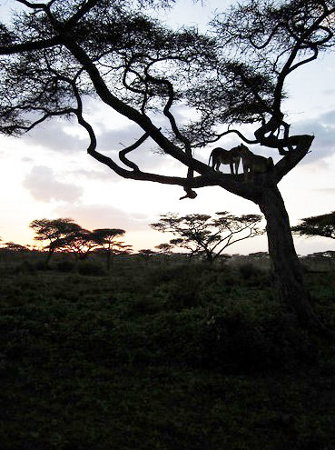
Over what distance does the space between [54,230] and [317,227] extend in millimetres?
24609

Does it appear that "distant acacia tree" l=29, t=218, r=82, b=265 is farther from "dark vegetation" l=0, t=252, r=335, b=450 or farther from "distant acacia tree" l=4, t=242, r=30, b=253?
"dark vegetation" l=0, t=252, r=335, b=450

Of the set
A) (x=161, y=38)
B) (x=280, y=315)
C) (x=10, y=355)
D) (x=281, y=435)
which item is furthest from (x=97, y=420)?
(x=161, y=38)

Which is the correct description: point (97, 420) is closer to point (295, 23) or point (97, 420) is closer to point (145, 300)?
point (145, 300)

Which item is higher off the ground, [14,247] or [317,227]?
[14,247]

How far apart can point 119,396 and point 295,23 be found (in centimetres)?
825

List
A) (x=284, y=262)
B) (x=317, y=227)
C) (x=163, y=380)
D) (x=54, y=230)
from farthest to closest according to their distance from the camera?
(x=54, y=230) → (x=317, y=227) → (x=284, y=262) → (x=163, y=380)

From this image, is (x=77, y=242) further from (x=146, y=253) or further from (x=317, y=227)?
(x=317, y=227)

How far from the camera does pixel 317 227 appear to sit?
20.5 metres

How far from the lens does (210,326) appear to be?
6484 millimetres

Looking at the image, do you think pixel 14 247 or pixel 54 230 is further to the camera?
pixel 14 247

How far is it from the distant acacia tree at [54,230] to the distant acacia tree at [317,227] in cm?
2275

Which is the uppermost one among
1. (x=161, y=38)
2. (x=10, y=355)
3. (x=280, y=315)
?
(x=161, y=38)

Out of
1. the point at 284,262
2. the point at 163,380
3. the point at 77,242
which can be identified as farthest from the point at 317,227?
the point at 77,242

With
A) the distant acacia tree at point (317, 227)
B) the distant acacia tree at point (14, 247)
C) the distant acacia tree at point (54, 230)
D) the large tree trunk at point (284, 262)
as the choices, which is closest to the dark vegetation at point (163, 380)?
the large tree trunk at point (284, 262)
